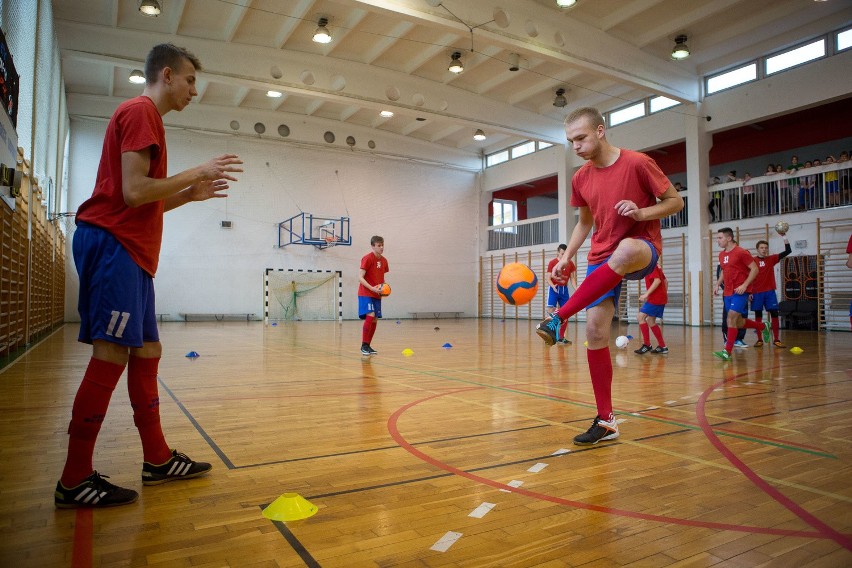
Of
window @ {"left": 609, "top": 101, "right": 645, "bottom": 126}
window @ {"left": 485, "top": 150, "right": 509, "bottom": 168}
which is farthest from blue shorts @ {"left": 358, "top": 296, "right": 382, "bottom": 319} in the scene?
window @ {"left": 485, "top": 150, "right": 509, "bottom": 168}

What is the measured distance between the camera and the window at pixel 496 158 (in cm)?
2498

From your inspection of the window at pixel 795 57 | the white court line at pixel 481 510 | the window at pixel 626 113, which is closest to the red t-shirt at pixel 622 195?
the white court line at pixel 481 510

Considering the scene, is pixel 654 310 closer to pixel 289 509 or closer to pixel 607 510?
pixel 607 510

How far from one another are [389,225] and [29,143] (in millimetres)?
15766

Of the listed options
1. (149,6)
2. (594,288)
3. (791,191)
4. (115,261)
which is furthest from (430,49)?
(115,261)

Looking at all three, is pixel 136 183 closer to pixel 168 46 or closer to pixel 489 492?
pixel 168 46

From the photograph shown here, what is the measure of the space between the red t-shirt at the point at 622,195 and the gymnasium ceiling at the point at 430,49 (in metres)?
10.0

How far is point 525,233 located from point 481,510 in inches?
894

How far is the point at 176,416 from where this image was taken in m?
3.95

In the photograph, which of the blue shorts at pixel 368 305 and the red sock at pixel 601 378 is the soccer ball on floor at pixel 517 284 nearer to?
the blue shorts at pixel 368 305

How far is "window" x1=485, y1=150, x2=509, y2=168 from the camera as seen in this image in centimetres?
2498

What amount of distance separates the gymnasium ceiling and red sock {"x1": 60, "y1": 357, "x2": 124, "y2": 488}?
444 inches

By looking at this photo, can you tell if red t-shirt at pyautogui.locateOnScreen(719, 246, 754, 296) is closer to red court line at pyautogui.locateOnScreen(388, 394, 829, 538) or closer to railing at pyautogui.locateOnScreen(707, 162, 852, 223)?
red court line at pyautogui.locateOnScreen(388, 394, 829, 538)

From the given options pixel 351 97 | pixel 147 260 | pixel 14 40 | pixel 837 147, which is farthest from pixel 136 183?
pixel 837 147
